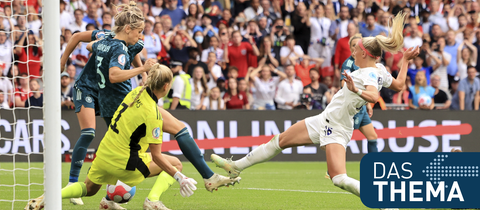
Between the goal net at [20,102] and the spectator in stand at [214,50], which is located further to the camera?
the spectator in stand at [214,50]

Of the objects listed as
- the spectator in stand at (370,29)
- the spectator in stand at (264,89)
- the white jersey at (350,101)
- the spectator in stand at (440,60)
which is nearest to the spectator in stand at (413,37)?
the spectator in stand at (440,60)

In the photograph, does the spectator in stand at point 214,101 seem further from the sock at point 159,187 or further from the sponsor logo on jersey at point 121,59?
the sock at point 159,187

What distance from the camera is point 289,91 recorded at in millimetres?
12586

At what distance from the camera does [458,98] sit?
13.0 metres

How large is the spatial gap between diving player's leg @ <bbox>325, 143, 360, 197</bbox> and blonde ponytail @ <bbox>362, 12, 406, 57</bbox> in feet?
3.19

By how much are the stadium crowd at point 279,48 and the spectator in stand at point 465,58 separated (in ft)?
0.08

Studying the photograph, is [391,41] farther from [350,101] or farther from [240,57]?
[240,57]

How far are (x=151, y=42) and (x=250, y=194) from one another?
6.62 metres

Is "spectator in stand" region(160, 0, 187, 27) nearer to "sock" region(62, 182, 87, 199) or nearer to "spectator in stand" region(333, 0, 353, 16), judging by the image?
"spectator in stand" region(333, 0, 353, 16)

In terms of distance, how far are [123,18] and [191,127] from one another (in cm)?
656

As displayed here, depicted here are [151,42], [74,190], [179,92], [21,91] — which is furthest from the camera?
[151,42]

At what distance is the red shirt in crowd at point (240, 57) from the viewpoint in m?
13.0

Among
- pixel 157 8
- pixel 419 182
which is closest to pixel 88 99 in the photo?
pixel 419 182

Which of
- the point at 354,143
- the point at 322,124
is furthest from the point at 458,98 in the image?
the point at 322,124
